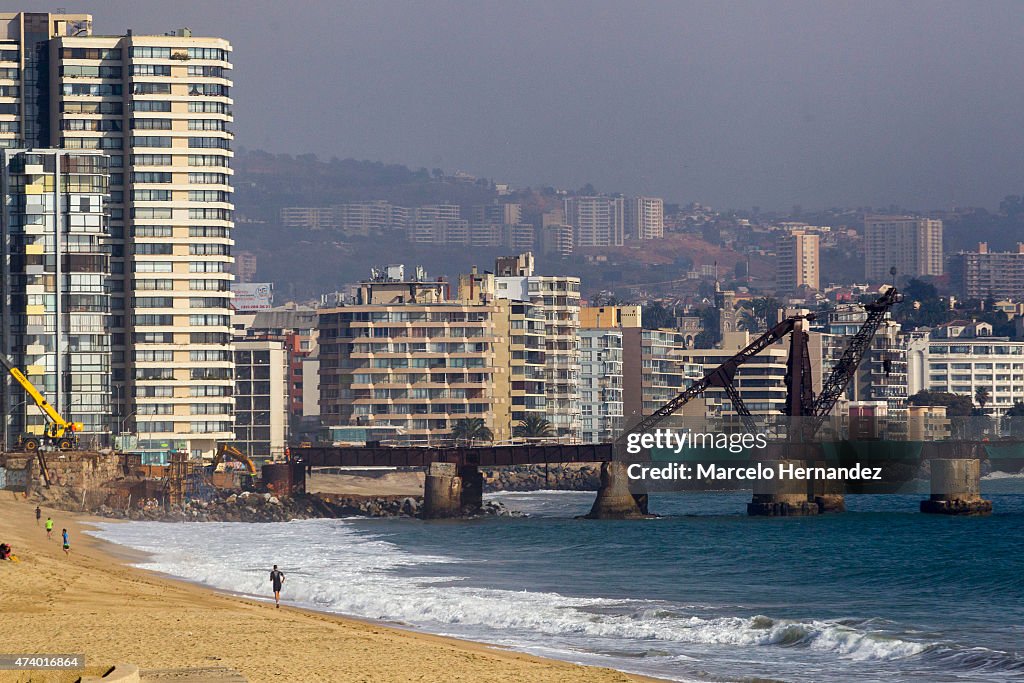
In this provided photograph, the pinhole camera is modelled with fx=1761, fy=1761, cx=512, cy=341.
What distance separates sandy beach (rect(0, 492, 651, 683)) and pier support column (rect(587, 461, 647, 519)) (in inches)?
2788

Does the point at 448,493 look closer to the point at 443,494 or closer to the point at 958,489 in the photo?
the point at 443,494

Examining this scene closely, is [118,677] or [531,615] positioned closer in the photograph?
[118,677]

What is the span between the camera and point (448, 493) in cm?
14562

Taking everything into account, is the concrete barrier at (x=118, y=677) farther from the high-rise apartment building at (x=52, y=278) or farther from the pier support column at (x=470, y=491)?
the high-rise apartment building at (x=52, y=278)

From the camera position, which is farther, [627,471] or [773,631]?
[627,471]

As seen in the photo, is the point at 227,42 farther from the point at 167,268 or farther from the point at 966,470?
the point at 966,470

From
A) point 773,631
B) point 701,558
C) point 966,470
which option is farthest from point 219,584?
point 966,470

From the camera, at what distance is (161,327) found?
552ft

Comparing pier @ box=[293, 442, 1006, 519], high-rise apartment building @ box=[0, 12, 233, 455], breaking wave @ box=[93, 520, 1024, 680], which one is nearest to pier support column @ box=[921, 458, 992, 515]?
pier @ box=[293, 442, 1006, 519]

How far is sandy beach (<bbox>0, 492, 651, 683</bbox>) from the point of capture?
47.2 m

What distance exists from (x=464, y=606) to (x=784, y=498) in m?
76.8

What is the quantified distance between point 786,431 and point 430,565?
230 ft

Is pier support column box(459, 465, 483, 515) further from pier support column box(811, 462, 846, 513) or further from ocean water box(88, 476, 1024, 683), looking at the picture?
pier support column box(811, 462, 846, 513)

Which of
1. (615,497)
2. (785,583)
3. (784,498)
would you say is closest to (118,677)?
(785,583)
